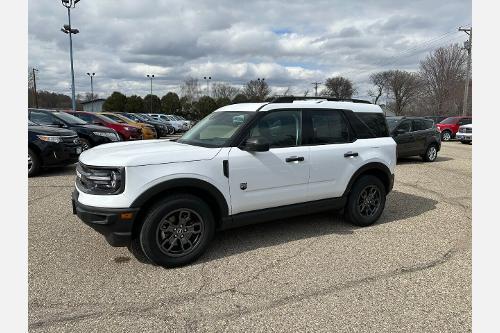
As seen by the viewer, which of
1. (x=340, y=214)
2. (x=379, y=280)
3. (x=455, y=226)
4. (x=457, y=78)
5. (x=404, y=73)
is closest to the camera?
(x=379, y=280)

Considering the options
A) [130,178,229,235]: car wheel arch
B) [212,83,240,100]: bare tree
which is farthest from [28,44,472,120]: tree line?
[130,178,229,235]: car wheel arch

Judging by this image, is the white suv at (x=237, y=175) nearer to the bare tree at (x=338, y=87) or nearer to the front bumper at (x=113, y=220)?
the front bumper at (x=113, y=220)

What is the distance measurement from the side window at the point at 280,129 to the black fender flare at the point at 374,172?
1.11m

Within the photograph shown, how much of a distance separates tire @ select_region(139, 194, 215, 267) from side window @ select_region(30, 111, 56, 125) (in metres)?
8.15

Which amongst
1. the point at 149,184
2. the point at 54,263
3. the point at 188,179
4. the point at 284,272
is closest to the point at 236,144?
the point at 188,179

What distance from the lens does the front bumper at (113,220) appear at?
3.49 meters

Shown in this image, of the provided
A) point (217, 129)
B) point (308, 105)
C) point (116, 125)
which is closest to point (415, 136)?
point (308, 105)

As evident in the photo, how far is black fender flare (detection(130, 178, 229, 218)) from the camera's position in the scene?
3.55 m

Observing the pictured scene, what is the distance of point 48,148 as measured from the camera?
26.7ft

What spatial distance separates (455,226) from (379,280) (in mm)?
2529

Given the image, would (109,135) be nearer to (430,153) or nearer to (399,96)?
(430,153)

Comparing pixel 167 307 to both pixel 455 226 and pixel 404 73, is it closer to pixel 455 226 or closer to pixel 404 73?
pixel 455 226

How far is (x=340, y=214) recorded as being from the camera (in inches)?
224

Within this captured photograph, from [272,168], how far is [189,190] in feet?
3.39
